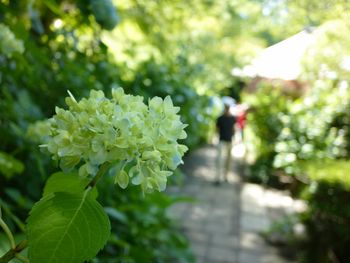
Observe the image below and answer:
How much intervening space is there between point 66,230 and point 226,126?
684cm

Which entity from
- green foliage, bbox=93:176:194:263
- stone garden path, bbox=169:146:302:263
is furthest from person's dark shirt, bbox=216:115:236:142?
green foliage, bbox=93:176:194:263

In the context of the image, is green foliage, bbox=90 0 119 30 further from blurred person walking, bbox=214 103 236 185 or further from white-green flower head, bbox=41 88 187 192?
blurred person walking, bbox=214 103 236 185

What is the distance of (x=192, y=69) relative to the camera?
638cm

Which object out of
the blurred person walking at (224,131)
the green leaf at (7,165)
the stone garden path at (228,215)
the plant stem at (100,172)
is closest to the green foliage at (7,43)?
the green leaf at (7,165)

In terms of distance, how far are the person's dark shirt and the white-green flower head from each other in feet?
22.0

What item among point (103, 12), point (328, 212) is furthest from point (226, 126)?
point (103, 12)

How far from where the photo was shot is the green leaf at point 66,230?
0.63 meters

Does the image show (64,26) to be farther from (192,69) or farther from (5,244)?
(192,69)

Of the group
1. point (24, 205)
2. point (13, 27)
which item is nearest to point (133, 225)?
point (24, 205)

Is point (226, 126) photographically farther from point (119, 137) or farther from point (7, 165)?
point (119, 137)

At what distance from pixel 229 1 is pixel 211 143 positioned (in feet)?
15.3

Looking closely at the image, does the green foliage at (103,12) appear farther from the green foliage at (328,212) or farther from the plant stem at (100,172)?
the green foliage at (328,212)

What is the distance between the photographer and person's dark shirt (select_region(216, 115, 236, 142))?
739 cm

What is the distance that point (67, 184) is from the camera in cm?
73
